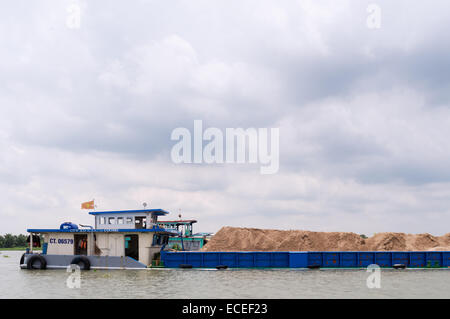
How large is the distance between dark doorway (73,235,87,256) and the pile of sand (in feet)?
40.4

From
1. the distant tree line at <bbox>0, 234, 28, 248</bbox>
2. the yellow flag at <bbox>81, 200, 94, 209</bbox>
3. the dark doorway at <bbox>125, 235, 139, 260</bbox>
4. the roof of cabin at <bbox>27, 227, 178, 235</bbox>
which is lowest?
the distant tree line at <bbox>0, 234, 28, 248</bbox>

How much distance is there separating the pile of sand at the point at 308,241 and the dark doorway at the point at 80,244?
12323 mm

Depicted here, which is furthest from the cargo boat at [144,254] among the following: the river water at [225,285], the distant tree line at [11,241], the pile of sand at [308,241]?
the distant tree line at [11,241]

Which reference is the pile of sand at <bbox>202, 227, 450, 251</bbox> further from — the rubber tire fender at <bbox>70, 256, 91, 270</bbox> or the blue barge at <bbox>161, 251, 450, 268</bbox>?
the rubber tire fender at <bbox>70, 256, 91, 270</bbox>

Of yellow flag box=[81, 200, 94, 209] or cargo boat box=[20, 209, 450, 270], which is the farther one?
yellow flag box=[81, 200, 94, 209]

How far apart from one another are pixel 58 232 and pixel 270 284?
2056cm

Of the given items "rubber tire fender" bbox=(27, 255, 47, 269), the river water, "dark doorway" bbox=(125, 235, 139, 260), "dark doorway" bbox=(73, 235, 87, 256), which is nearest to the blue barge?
the river water

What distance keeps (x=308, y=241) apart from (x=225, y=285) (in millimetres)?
20295

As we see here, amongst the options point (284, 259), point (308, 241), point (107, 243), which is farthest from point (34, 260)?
point (308, 241)

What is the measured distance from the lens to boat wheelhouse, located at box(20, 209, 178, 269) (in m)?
32.5

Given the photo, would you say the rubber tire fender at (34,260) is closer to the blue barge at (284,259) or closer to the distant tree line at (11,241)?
the blue barge at (284,259)

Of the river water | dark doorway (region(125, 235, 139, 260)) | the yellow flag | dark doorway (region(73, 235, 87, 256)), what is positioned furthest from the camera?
dark doorway (region(73, 235, 87, 256))

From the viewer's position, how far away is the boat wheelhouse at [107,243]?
32469mm

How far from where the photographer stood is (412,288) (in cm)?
2233
